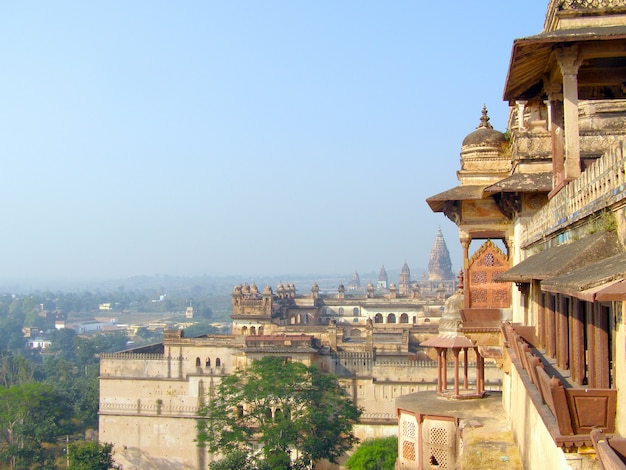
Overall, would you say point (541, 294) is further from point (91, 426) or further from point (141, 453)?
point (91, 426)

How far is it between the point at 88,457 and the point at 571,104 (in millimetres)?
28654

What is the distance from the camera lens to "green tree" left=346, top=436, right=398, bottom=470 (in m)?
27.5

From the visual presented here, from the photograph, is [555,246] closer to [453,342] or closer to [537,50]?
[537,50]

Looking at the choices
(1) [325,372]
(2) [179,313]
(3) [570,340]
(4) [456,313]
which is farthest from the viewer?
(2) [179,313]

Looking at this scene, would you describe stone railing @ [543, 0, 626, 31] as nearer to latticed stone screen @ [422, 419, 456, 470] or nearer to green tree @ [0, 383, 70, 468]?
latticed stone screen @ [422, 419, 456, 470]

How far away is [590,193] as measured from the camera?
16.9 feet

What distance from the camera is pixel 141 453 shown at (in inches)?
1476

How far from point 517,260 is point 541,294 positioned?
9.82ft

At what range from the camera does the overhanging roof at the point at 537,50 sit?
23.9 feet

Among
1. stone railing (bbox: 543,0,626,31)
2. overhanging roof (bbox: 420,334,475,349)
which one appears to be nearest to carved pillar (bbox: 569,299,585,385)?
stone railing (bbox: 543,0,626,31)

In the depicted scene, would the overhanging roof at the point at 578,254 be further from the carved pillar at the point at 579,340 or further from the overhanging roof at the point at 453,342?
the overhanging roof at the point at 453,342

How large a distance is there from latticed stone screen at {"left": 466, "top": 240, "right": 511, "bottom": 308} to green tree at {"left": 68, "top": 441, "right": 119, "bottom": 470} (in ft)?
80.1

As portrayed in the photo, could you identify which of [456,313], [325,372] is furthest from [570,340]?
[325,372]

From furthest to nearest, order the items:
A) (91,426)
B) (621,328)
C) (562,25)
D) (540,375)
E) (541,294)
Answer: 1. (91,426)
2. (562,25)
3. (541,294)
4. (540,375)
5. (621,328)
